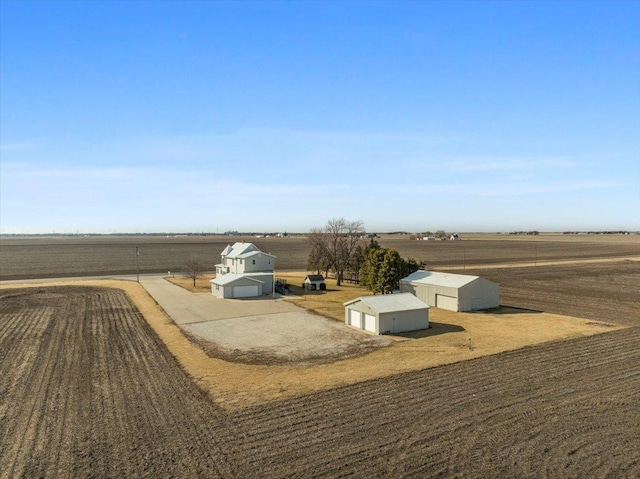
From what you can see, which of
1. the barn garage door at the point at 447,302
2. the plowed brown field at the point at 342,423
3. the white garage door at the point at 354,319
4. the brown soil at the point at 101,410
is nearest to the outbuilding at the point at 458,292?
the barn garage door at the point at 447,302

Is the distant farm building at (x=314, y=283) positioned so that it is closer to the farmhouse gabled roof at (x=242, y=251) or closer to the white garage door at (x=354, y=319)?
the farmhouse gabled roof at (x=242, y=251)

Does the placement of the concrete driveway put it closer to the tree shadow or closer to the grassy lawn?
the tree shadow

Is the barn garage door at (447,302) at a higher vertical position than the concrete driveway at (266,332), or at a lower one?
higher

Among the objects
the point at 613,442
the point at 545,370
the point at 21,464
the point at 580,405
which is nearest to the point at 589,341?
the point at 545,370

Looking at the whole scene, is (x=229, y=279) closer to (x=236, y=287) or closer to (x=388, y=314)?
(x=236, y=287)

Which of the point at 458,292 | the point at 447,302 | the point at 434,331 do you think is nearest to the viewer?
the point at 434,331

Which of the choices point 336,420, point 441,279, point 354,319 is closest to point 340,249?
point 441,279

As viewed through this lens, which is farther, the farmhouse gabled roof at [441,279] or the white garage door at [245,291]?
the white garage door at [245,291]
